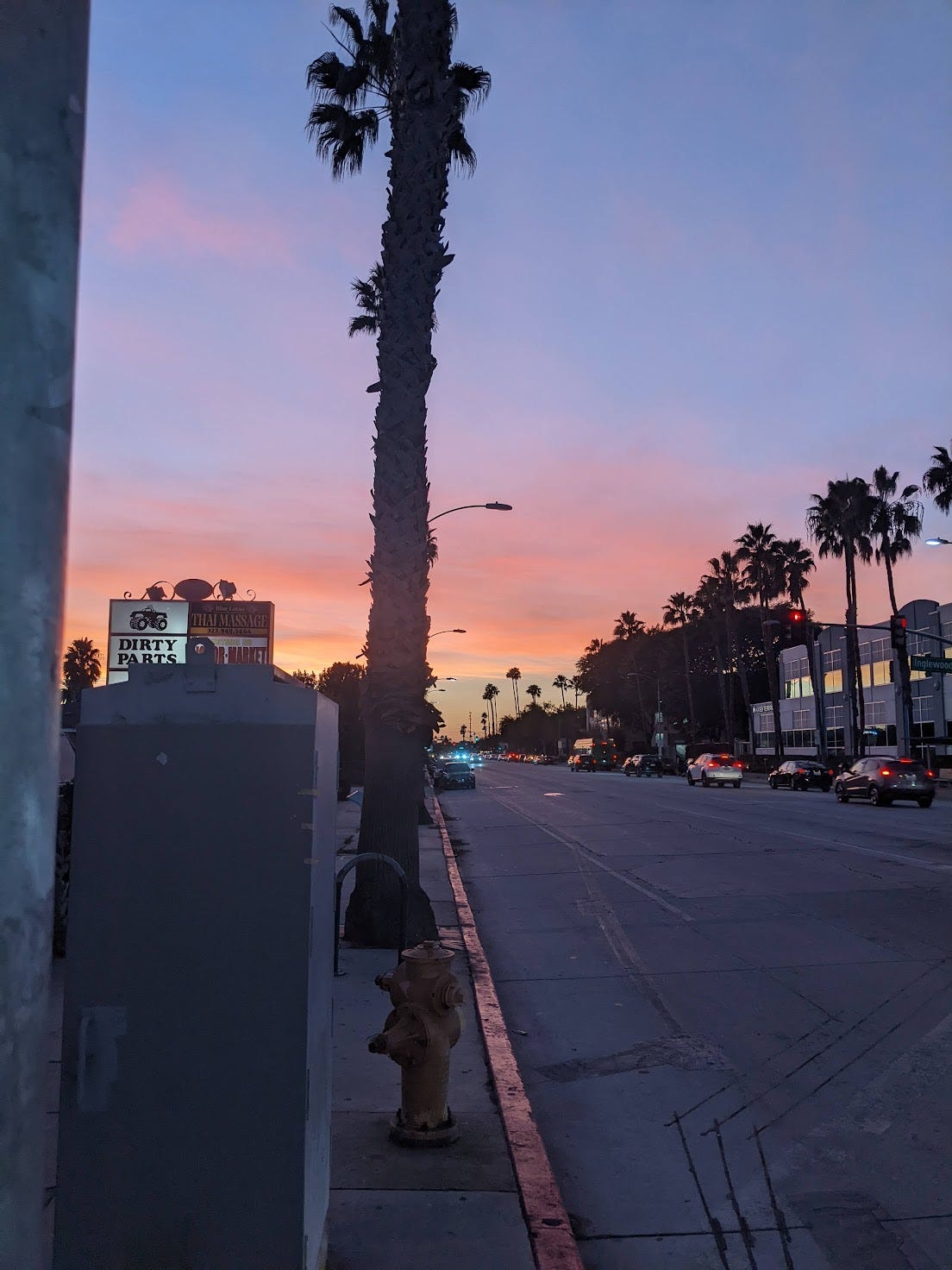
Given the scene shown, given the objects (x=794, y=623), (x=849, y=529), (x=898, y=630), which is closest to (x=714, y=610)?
(x=849, y=529)

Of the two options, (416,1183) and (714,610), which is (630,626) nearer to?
(714,610)

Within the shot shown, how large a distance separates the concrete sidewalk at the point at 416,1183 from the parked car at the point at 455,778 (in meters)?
Result: 50.1

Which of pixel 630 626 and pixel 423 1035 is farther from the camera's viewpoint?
pixel 630 626

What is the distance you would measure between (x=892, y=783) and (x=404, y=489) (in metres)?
27.7

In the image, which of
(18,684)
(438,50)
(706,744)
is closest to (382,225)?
(438,50)

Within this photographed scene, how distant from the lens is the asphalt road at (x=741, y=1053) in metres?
4.89

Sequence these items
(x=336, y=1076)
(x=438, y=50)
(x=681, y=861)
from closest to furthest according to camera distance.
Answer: (x=336, y=1076), (x=438, y=50), (x=681, y=861)

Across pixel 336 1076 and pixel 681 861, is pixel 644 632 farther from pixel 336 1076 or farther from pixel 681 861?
pixel 336 1076

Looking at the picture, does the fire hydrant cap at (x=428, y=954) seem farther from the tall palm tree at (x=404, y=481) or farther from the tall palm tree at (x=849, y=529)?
the tall palm tree at (x=849, y=529)

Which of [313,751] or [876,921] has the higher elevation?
[313,751]

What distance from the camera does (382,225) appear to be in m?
11.7

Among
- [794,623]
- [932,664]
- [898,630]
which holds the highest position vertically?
[898,630]

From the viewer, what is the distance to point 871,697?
243ft

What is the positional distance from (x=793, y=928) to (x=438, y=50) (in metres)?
9.95
